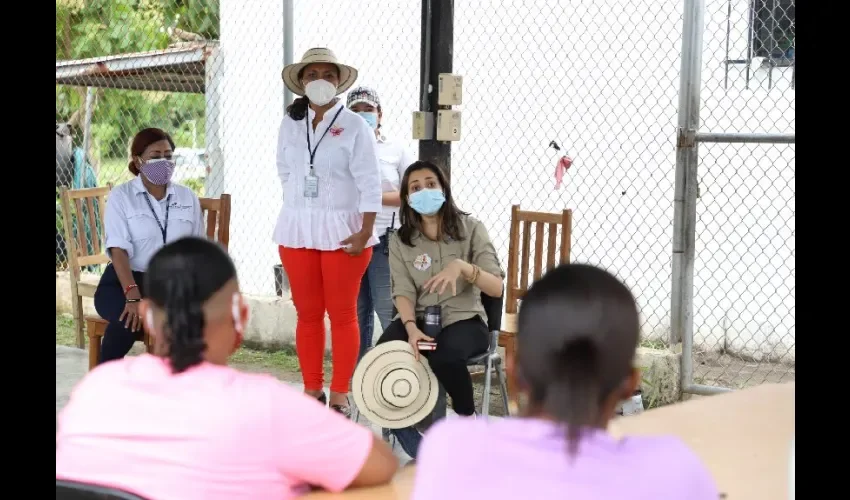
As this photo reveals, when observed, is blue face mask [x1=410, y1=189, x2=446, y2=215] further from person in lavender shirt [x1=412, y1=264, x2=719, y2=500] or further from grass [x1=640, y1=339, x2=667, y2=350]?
person in lavender shirt [x1=412, y1=264, x2=719, y2=500]

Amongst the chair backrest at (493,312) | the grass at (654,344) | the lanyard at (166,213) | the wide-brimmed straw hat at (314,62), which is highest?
the wide-brimmed straw hat at (314,62)

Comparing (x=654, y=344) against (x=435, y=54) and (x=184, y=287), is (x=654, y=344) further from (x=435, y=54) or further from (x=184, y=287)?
(x=184, y=287)

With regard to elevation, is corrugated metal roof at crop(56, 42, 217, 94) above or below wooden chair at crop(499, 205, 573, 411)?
above

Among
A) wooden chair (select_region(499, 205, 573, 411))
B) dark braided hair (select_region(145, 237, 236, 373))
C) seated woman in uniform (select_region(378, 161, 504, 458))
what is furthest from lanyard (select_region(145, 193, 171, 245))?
dark braided hair (select_region(145, 237, 236, 373))

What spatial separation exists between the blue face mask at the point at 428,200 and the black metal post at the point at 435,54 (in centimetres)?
56

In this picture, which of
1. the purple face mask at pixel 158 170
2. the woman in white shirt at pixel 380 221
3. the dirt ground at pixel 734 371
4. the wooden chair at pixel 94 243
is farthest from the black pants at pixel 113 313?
the dirt ground at pixel 734 371

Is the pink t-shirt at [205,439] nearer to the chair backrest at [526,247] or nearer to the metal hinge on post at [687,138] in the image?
the chair backrest at [526,247]

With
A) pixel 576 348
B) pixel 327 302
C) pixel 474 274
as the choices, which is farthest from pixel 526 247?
pixel 576 348

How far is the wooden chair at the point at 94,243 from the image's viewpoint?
4.54m

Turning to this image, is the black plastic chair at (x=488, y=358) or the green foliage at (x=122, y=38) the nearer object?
the black plastic chair at (x=488, y=358)

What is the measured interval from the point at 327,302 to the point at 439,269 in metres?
0.63

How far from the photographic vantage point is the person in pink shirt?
59.2 inches

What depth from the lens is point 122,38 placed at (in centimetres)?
Result: 1348
